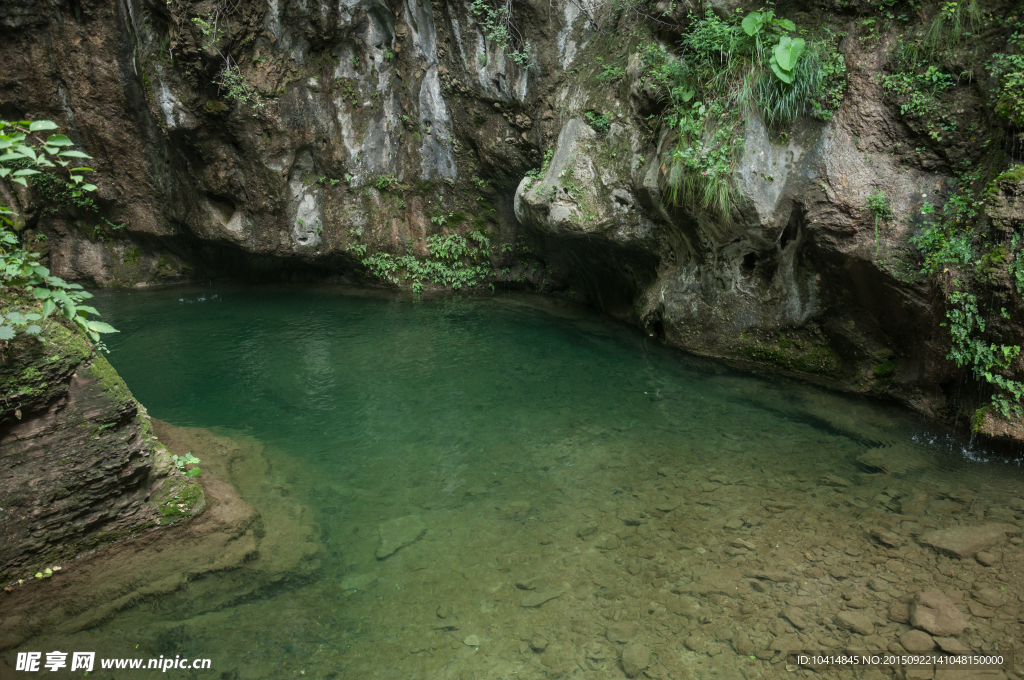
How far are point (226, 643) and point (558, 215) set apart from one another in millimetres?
6142

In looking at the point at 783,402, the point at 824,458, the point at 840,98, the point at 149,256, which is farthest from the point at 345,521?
the point at 149,256

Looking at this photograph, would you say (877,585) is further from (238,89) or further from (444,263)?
(238,89)

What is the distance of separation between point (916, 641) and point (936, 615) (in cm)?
26

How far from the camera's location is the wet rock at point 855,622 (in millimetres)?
3471

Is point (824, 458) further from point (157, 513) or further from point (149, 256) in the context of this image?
point (149, 256)

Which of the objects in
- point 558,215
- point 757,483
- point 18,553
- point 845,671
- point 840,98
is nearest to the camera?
point 845,671

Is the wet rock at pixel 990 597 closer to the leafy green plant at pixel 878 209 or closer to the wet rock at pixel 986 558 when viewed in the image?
the wet rock at pixel 986 558

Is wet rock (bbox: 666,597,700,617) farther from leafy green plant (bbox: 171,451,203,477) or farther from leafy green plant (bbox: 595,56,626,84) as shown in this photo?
leafy green plant (bbox: 595,56,626,84)

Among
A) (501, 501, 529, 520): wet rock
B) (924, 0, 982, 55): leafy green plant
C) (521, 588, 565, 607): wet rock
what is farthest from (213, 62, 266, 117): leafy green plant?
(521, 588, 565, 607): wet rock

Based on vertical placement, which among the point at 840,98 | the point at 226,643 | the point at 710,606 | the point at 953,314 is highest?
the point at 840,98

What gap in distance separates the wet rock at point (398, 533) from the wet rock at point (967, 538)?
3.48 metres

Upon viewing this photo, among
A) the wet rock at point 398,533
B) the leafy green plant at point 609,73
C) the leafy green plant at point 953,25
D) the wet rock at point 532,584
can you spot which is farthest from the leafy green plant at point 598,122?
the wet rock at point 532,584

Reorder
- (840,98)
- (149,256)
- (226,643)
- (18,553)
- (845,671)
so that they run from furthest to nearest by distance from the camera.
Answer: (149,256), (840,98), (18,553), (226,643), (845,671)

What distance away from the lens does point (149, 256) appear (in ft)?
40.5
